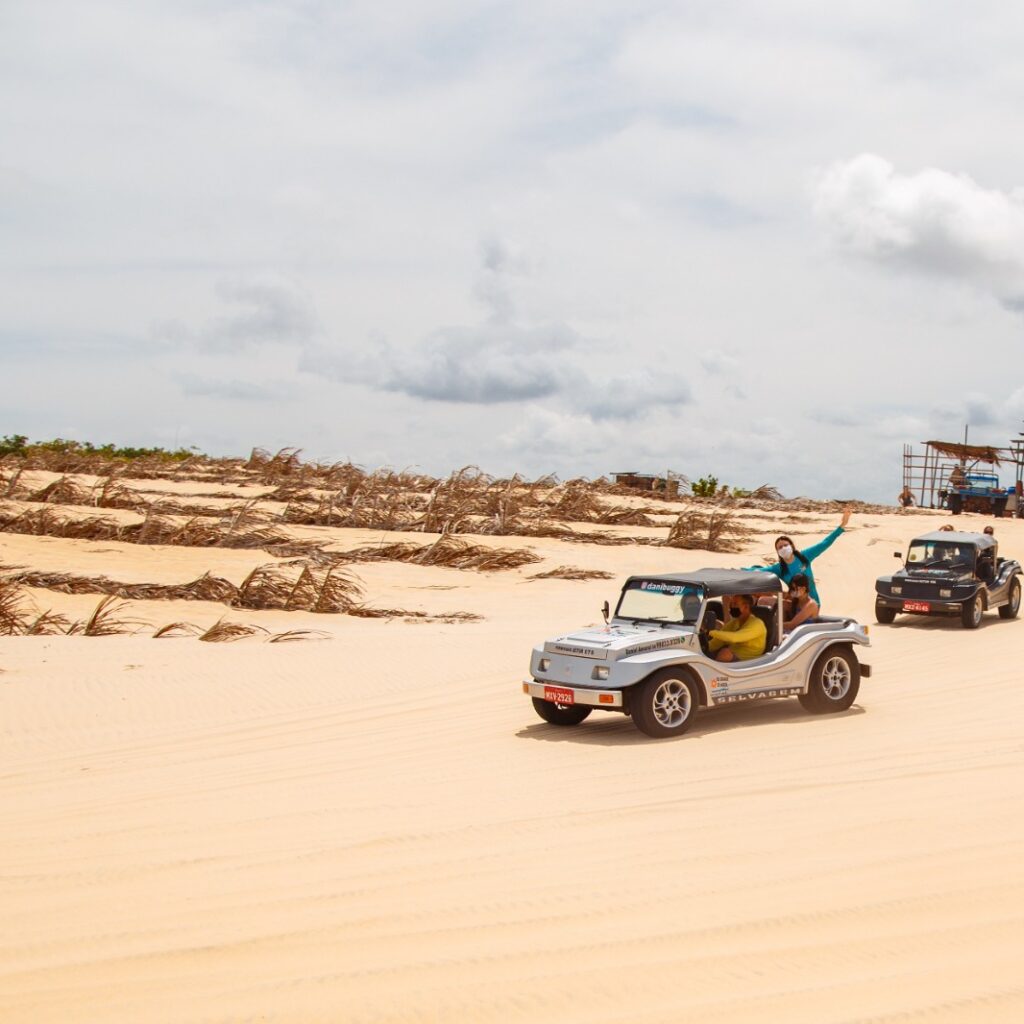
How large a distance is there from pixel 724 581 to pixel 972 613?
8.82m

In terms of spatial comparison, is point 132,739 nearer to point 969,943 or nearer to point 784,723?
point 784,723

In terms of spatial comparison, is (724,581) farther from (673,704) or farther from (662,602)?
(673,704)

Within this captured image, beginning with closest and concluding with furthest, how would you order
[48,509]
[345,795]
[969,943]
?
[969,943], [345,795], [48,509]

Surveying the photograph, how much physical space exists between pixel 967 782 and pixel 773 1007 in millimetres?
3921

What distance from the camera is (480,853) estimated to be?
5.95 metres

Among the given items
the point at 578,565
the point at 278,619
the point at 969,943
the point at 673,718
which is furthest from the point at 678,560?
the point at 969,943

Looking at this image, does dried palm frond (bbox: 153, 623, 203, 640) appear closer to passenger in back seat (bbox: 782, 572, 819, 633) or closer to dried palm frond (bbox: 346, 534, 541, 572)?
passenger in back seat (bbox: 782, 572, 819, 633)

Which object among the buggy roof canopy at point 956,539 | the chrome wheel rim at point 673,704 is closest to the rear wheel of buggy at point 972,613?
the buggy roof canopy at point 956,539

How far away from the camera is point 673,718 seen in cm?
913

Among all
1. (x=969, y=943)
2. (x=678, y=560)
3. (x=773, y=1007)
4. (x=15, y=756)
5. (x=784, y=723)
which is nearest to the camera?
(x=773, y=1007)

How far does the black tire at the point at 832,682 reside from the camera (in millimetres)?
10180

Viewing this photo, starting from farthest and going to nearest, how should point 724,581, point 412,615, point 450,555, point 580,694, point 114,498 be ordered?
point 114,498 → point 450,555 → point 412,615 → point 724,581 → point 580,694

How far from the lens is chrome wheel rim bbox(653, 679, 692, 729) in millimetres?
9039

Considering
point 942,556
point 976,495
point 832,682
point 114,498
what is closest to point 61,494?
point 114,498
